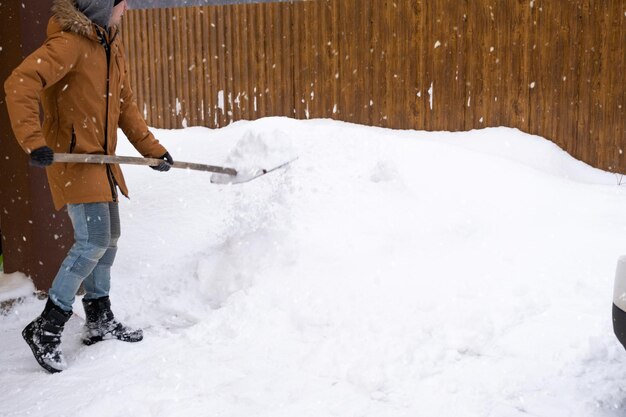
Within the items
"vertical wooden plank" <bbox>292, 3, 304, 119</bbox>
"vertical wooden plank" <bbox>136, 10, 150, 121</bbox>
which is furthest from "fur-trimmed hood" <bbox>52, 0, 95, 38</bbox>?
"vertical wooden plank" <bbox>136, 10, 150, 121</bbox>

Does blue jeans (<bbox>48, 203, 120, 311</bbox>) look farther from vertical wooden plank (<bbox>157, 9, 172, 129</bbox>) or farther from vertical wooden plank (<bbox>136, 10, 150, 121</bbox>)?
vertical wooden plank (<bbox>136, 10, 150, 121</bbox>)

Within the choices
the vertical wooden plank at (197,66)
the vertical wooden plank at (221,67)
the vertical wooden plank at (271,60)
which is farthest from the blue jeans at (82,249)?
the vertical wooden plank at (197,66)

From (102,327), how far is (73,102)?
4.17 ft

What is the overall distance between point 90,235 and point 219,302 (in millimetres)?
1111

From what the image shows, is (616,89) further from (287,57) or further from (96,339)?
(96,339)

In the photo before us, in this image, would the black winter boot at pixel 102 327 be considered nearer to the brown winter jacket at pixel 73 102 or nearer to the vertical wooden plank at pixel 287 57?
the brown winter jacket at pixel 73 102

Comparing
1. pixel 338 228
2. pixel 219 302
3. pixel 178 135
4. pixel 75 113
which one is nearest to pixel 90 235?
pixel 75 113

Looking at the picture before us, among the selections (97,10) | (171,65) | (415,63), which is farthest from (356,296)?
(171,65)

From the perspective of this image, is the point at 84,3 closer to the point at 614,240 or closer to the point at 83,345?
the point at 83,345

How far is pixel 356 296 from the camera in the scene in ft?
12.2

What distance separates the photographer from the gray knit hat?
321cm

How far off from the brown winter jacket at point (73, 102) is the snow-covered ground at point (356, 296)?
3.11 feet

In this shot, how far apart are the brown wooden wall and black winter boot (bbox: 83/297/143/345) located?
480 cm

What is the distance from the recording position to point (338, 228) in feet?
14.4
